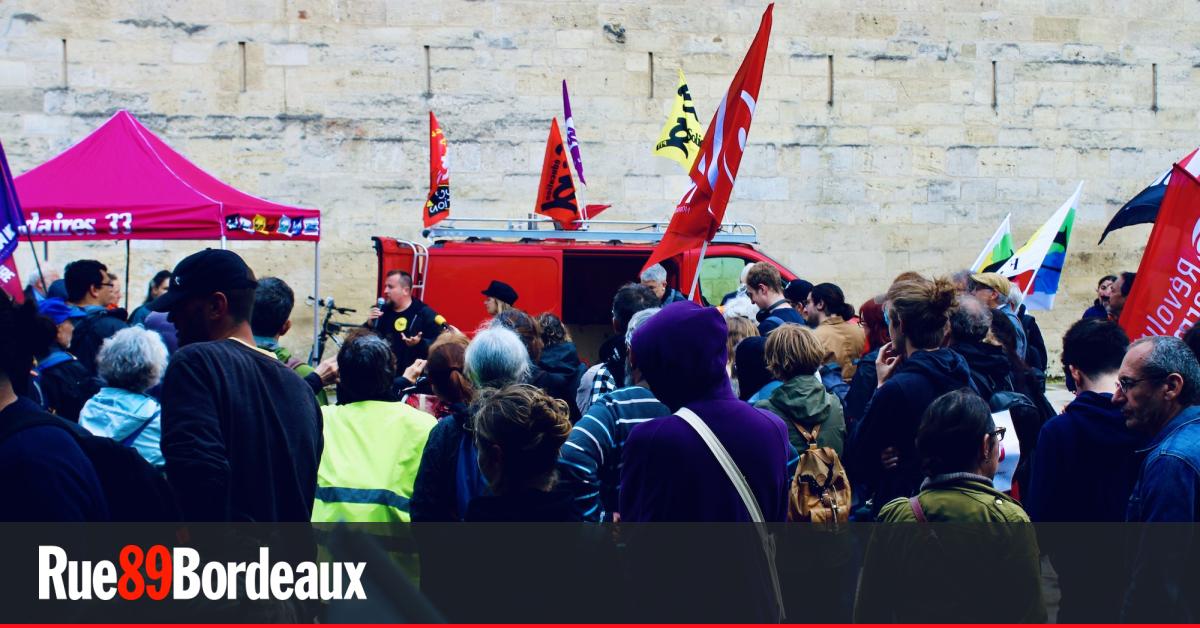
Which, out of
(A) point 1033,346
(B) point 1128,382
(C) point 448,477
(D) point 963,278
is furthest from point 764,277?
(C) point 448,477

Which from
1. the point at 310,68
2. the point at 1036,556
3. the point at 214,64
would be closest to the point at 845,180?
the point at 310,68

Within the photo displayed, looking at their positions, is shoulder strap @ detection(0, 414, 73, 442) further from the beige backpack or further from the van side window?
the van side window

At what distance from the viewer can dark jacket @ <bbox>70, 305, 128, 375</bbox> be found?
6.79 meters

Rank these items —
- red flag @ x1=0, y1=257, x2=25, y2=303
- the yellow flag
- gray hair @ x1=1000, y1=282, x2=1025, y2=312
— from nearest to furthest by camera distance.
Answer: red flag @ x1=0, y1=257, x2=25, y2=303 → gray hair @ x1=1000, y1=282, x2=1025, y2=312 → the yellow flag

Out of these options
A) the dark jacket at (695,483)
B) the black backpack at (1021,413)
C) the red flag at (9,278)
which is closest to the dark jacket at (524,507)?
the dark jacket at (695,483)

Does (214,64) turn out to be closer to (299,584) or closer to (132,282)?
(132,282)

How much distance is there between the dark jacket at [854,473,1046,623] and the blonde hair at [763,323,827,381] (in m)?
1.18

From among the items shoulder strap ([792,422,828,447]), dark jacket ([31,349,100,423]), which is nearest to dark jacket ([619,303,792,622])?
shoulder strap ([792,422,828,447])

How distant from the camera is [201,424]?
2992 mm

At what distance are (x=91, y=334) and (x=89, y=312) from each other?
0.37 meters

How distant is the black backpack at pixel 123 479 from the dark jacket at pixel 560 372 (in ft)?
9.73

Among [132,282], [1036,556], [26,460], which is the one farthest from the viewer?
[132,282]

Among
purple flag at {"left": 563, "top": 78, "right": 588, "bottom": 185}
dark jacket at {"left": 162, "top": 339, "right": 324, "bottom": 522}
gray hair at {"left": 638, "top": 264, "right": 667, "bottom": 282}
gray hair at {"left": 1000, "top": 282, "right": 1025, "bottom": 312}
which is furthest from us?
purple flag at {"left": 563, "top": 78, "right": 588, "bottom": 185}

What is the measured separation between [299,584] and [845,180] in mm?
11472
